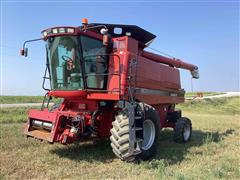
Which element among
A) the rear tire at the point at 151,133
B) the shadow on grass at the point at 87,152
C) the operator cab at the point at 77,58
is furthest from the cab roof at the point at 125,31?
the shadow on grass at the point at 87,152

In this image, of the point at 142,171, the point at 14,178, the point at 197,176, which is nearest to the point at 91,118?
the point at 142,171

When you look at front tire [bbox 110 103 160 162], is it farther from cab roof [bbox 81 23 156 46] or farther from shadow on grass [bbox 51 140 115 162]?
cab roof [bbox 81 23 156 46]

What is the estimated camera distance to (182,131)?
349 inches

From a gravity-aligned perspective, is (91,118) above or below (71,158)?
above

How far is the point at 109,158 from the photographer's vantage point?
6539 mm

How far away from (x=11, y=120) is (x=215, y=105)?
2281cm

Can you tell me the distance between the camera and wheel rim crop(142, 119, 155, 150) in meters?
6.90

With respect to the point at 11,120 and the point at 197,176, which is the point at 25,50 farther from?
the point at 11,120

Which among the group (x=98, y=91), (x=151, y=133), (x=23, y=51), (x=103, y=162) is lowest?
(x=103, y=162)

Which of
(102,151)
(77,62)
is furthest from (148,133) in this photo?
(77,62)

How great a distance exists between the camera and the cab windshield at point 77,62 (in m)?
6.61

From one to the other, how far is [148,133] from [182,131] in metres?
2.16

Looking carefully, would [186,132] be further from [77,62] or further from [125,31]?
[77,62]

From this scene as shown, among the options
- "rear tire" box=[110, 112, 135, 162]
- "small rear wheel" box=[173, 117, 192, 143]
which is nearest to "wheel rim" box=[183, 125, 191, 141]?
"small rear wheel" box=[173, 117, 192, 143]
